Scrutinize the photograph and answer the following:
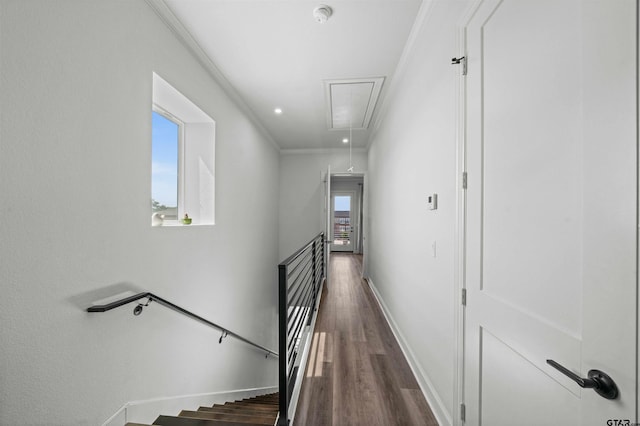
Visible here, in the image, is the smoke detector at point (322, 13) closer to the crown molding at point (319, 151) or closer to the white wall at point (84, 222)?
the white wall at point (84, 222)

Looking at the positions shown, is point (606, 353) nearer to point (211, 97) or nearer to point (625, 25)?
point (625, 25)

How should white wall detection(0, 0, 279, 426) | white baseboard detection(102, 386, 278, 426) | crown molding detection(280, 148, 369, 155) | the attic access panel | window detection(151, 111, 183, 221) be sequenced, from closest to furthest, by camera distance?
white wall detection(0, 0, 279, 426), white baseboard detection(102, 386, 278, 426), window detection(151, 111, 183, 221), the attic access panel, crown molding detection(280, 148, 369, 155)

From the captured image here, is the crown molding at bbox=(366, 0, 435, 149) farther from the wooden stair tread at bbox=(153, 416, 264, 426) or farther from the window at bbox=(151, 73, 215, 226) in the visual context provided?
the wooden stair tread at bbox=(153, 416, 264, 426)

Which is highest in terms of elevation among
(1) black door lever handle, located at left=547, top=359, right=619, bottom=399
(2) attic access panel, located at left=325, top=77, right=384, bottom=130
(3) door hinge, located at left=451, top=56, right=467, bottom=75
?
(2) attic access panel, located at left=325, top=77, right=384, bottom=130

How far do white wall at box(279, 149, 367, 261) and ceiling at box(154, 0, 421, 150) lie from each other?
83.7 inches

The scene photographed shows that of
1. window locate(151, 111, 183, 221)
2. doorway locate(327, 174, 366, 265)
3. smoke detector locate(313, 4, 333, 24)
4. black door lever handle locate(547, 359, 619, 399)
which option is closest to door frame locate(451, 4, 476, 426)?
black door lever handle locate(547, 359, 619, 399)

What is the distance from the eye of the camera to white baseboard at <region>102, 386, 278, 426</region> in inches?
53.5

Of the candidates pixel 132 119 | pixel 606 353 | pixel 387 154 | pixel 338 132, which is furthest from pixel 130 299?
pixel 338 132

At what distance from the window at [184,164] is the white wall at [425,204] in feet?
6.41

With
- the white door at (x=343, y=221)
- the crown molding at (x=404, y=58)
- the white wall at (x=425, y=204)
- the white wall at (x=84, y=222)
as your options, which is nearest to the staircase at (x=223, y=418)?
the white wall at (x=84, y=222)

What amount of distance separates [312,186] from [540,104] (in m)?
4.62

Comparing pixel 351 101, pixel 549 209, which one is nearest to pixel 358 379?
pixel 549 209

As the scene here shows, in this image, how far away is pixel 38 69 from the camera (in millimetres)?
986

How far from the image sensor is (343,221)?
9156 millimetres
